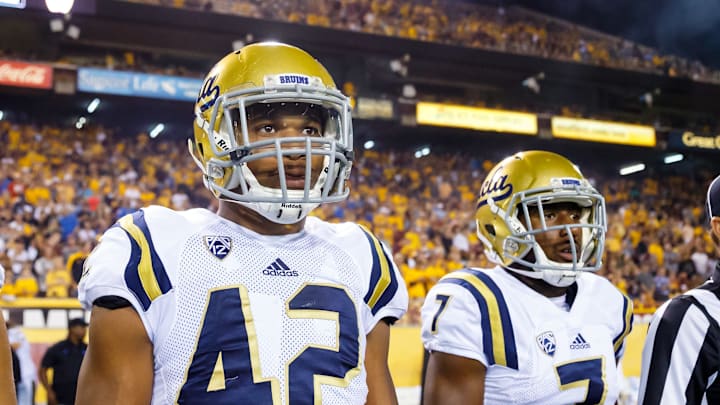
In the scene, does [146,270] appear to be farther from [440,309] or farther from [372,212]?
[372,212]

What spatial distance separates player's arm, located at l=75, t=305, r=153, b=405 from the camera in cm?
147

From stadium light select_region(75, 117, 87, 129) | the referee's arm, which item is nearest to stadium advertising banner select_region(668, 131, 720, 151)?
stadium light select_region(75, 117, 87, 129)

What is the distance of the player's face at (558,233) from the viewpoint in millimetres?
2484

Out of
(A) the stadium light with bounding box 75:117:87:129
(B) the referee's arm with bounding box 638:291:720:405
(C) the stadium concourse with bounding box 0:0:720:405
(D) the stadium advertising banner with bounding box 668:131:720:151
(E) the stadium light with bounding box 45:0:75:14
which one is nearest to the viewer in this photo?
(B) the referee's arm with bounding box 638:291:720:405

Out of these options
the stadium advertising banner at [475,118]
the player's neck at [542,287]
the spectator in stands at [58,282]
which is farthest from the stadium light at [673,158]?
the player's neck at [542,287]

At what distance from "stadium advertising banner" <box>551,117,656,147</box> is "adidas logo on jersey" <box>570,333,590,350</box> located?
1163 cm

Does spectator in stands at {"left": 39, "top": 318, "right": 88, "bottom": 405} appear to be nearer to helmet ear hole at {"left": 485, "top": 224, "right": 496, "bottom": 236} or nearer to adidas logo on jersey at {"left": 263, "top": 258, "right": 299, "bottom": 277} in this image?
helmet ear hole at {"left": 485, "top": 224, "right": 496, "bottom": 236}

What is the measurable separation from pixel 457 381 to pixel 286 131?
40.1 inches

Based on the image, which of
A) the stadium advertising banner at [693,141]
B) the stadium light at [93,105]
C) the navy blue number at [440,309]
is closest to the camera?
the navy blue number at [440,309]

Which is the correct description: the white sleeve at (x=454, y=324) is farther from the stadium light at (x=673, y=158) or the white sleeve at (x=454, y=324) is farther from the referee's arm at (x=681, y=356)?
the stadium light at (x=673, y=158)

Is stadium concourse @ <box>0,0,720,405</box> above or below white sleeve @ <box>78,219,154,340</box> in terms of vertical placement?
above

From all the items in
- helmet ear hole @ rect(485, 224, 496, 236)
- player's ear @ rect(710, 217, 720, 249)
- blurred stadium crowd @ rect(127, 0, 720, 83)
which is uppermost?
blurred stadium crowd @ rect(127, 0, 720, 83)

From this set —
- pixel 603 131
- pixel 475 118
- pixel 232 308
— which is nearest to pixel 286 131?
pixel 232 308

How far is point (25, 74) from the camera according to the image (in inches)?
414
